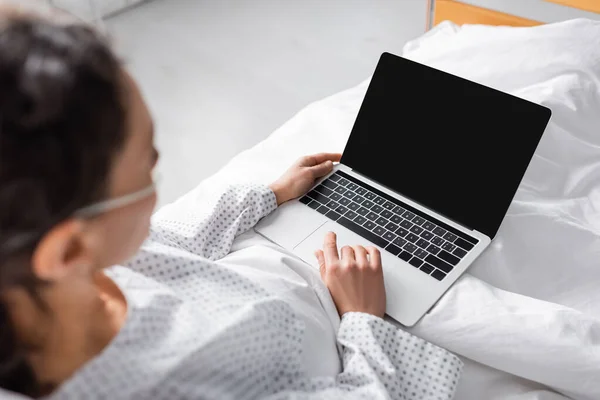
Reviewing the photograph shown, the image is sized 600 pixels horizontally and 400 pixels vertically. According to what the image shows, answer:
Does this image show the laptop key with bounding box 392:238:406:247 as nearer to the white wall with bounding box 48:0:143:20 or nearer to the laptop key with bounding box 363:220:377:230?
the laptop key with bounding box 363:220:377:230

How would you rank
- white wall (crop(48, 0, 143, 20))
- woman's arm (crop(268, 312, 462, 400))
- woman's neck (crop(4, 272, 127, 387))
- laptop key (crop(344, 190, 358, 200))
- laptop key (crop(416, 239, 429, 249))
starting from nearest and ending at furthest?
woman's neck (crop(4, 272, 127, 387)), woman's arm (crop(268, 312, 462, 400)), laptop key (crop(416, 239, 429, 249)), laptop key (crop(344, 190, 358, 200)), white wall (crop(48, 0, 143, 20))

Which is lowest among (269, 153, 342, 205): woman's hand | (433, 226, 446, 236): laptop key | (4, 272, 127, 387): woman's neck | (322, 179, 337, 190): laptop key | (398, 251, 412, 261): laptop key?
(398, 251, 412, 261): laptop key

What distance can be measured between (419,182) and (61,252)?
0.68m

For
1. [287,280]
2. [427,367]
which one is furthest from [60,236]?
[427,367]

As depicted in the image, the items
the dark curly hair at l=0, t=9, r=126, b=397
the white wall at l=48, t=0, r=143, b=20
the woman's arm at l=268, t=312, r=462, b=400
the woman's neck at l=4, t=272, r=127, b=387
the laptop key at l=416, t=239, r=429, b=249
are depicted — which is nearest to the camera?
the dark curly hair at l=0, t=9, r=126, b=397

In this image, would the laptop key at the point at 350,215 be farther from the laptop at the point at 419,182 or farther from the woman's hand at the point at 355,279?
the woman's hand at the point at 355,279

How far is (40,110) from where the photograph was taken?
1.46 ft

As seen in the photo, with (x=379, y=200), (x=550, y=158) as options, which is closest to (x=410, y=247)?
(x=379, y=200)

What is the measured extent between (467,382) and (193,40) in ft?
6.69

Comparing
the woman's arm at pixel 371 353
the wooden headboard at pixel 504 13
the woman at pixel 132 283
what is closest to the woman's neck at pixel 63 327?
the woman at pixel 132 283

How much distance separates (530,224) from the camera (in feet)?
3.17

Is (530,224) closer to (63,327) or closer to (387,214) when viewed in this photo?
(387,214)

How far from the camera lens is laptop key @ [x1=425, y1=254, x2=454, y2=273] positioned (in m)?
Result: 0.91

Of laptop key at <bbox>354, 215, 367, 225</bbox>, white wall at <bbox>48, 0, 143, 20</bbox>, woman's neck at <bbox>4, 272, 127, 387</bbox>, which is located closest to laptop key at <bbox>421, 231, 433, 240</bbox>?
laptop key at <bbox>354, 215, 367, 225</bbox>
